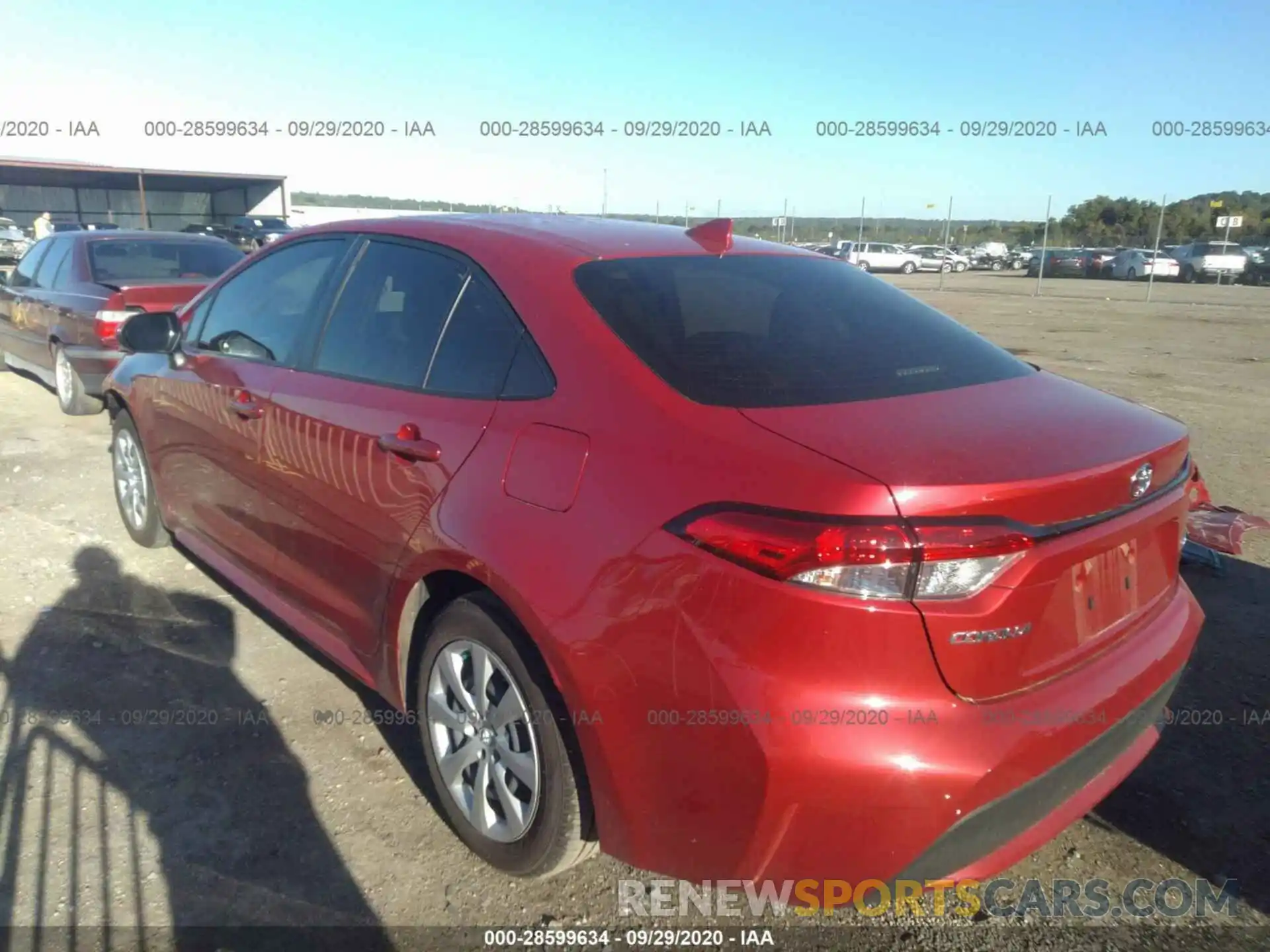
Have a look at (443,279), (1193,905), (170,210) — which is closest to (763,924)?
(1193,905)

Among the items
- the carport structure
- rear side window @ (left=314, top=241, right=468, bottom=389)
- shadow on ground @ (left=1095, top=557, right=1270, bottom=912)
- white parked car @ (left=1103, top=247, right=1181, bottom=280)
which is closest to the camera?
shadow on ground @ (left=1095, top=557, right=1270, bottom=912)

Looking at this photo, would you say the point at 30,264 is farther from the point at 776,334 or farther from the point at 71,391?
the point at 776,334

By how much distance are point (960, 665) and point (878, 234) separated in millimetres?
56379

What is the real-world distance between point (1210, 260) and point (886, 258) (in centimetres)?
1244

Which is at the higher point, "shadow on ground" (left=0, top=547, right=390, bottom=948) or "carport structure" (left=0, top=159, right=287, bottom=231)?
"carport structure" (left=0, top=159, right=287, bottom=231)

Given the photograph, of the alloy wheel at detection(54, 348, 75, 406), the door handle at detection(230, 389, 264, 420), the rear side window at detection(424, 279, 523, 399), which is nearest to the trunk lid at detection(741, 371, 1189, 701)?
the rear side window at detection(424, 279, 523, 399)

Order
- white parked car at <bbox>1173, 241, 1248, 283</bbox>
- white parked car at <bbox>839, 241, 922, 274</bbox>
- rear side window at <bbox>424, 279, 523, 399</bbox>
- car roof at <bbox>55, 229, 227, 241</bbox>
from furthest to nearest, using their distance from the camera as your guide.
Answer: white parked car at <bbox>839, 241, 922, 274</bbox> → white parked car at <bbox>1173, 241, 1248, 283</bbox> → car roof at <bbox>55, 229, 227, 241</bbox> → rear side window at <bbox>424, 279, 523, 399</bbox>

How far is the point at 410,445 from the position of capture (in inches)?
104

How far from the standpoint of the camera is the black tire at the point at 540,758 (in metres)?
2.27

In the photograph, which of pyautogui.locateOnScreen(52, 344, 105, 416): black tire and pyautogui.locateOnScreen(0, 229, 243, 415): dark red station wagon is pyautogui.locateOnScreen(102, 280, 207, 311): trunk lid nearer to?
pyautogui.locateOnScreen(0, 229, 243, 415): dark red station wagon

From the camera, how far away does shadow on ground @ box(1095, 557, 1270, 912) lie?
2689mm

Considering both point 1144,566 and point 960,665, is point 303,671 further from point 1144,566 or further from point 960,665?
point 1144,566

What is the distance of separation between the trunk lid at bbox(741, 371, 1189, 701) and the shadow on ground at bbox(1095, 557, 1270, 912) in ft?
2.84

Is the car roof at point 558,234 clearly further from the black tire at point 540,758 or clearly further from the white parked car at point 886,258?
the white parked car at point 886,258
